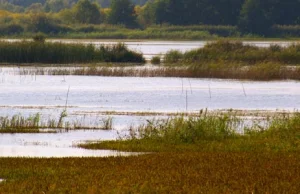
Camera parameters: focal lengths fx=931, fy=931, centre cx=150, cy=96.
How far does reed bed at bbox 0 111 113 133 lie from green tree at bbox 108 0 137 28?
74.5 meters

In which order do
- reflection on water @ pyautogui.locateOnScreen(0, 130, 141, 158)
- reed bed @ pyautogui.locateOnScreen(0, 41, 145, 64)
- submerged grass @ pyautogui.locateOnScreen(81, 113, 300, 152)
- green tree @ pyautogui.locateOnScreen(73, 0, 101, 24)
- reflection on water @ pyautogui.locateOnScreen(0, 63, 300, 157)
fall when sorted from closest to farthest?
reflection on water @ pyautogui.locateOnScreen(0, 130, 141, 158) → submerged grass @ pyautogui.locateOnScreen(81, 113, 300, 152) → reflection on water @ pyautogui.locateOnScreen(0, 63, 300, 157) → reed bed @ pyautogui.locateOnScreen(0, 41, 145, 64) → green tree @ pyautogui.locateOnScreen(73, 0, 101, 24)

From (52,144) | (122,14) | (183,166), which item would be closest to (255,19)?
(122,14)

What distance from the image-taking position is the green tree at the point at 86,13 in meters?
107

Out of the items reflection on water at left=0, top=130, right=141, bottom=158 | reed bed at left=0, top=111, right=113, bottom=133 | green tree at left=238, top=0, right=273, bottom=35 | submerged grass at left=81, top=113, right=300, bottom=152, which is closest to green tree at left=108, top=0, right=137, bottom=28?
green tree at left=238, top=0, right=273, bottom=35

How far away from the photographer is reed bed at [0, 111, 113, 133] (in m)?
29.1

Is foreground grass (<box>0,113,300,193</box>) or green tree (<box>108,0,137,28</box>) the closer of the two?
foreground grass (<box>0,113,300,193</box>)

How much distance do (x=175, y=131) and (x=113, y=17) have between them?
81129mm

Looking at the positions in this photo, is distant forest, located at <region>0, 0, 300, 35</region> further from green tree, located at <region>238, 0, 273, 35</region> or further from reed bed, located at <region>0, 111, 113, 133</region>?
reed bed, located at <region>0, 111, 113, 133</region>

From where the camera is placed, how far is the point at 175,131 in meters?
25.8

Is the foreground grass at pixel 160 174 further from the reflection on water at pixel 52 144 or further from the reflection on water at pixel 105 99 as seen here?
the reflection on water at pixel 105 99

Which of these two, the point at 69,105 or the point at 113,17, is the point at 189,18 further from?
the point at 69,105

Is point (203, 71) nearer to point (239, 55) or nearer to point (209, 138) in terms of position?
point (239, 55)

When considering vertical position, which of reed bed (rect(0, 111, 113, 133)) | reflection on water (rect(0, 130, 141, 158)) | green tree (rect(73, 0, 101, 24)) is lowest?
green tree (rect(73, 0, 101, 24))

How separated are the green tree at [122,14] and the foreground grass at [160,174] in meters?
83.5
